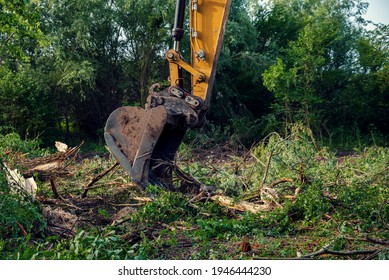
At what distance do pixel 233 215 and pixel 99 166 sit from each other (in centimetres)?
341

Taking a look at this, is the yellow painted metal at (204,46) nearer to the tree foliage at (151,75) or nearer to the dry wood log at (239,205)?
the dry wood log at (239,205)

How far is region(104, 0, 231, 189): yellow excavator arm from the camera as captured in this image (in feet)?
21.7

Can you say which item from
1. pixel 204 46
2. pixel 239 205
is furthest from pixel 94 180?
pixel 204 46

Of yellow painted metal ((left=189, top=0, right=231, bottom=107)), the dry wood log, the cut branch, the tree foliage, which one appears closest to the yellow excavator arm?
yellow painted metal ((left=189, top=0, right=231, bottom=107))

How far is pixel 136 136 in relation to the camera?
6695 millimetres

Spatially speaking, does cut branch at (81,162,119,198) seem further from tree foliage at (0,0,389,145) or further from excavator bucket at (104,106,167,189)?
tree foliage at (0,0,389,145)

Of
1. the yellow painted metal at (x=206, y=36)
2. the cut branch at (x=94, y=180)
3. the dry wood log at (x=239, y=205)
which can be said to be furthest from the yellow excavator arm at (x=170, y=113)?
the dry wood log at (x=239, y=205)

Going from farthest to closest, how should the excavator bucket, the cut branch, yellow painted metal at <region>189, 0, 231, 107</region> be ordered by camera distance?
yellow painted metal at <region>189, 0, 231, 107</region>, the cut branch, the excavator bucket

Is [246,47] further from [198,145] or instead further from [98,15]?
[198,145]

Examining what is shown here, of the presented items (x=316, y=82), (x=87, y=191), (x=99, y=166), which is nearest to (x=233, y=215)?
(x=87, y=191)

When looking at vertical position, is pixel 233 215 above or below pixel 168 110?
below

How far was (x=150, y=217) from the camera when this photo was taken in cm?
573

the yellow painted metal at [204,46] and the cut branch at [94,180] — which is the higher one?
the yellow painted metal at [204,46]

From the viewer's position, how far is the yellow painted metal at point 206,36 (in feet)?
23.1
